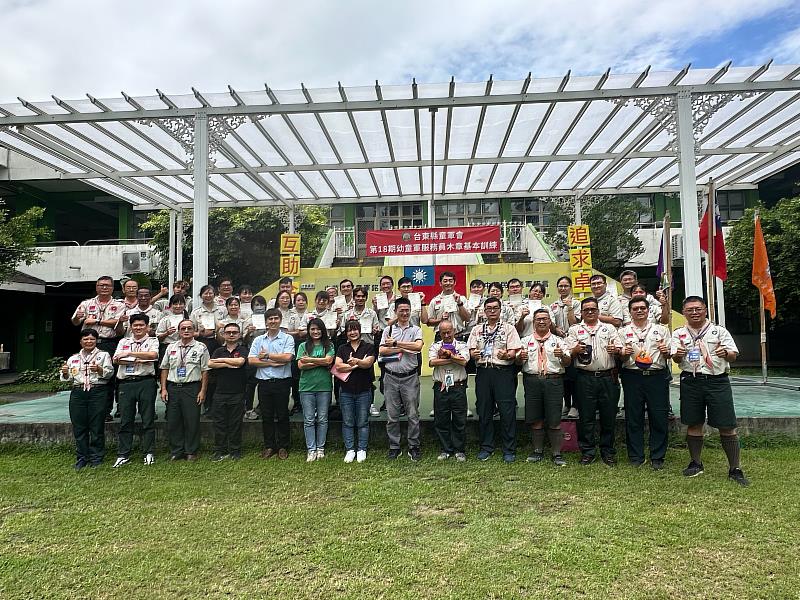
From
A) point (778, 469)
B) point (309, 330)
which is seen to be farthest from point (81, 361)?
point (778, 469)

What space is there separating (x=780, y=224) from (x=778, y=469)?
27.7 ft

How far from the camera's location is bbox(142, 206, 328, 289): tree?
14812 mm

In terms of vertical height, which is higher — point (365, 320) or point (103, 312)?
point (103, 312)

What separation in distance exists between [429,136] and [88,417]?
245 inches

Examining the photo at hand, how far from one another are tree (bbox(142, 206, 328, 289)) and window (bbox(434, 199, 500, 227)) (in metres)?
4.56

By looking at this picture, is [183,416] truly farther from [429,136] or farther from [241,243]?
[241,243]

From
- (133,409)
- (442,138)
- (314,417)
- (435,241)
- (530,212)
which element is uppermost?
(530,212)

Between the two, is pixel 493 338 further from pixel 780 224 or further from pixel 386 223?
pixel 386 223

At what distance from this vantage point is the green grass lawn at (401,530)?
2885 mm

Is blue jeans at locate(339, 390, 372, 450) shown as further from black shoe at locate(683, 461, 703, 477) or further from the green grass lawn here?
black shoe at locate(683, 461, 703, 477)

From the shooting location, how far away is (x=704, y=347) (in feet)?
14.5

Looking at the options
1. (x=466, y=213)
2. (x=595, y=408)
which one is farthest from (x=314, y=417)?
(x=466, y=213)

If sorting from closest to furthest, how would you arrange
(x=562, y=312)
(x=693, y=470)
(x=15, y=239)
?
(x=693, y=470) < (x=562, y=312) < (x=15, y=239)

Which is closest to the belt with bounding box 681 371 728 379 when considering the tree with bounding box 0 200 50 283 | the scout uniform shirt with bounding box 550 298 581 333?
the scout uniform shirt with bounding box 550 298 581 333
